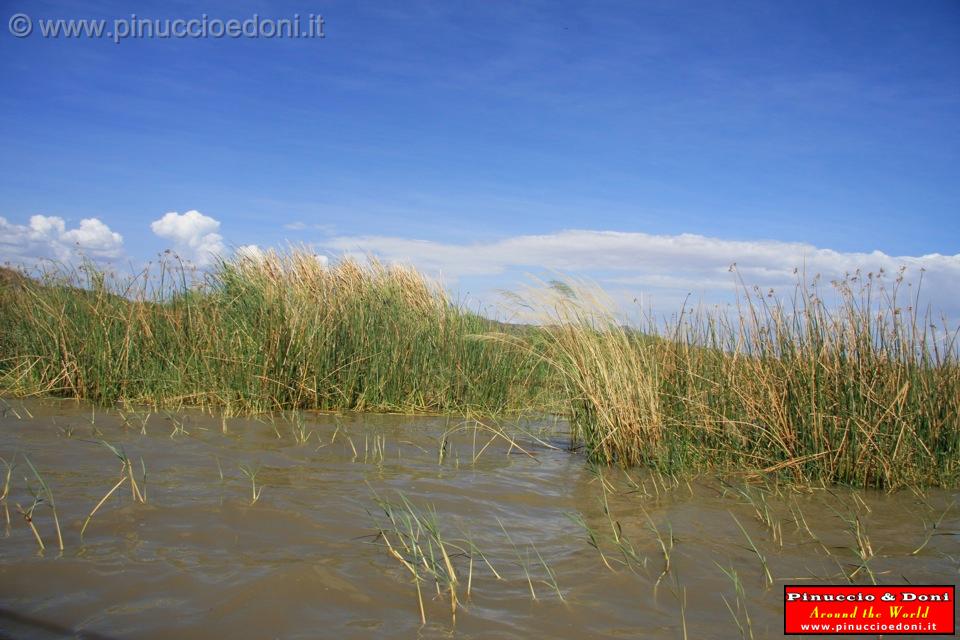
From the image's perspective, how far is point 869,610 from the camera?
2.58m

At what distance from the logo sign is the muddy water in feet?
0.29

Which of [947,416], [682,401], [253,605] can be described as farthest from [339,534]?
[947,416]

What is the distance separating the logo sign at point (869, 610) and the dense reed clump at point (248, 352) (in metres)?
4.04

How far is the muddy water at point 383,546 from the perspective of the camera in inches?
92.3

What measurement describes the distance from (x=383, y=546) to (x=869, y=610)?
1982 mm

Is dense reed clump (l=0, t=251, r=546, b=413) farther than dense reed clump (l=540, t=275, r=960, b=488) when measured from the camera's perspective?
Yes

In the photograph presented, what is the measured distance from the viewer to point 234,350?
6.68 metres

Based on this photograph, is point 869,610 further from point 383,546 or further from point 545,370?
point 545,370

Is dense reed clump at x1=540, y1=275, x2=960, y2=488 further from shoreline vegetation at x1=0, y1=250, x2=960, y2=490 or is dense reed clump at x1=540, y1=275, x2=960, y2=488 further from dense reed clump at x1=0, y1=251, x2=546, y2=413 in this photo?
dense reed clump at x1=0, y1=251, x2=546, y2=413

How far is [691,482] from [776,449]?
780 mm

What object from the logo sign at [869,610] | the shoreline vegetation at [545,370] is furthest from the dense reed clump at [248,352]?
the logo sign at [869,610]

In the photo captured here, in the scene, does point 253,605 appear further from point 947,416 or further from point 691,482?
point 947,416

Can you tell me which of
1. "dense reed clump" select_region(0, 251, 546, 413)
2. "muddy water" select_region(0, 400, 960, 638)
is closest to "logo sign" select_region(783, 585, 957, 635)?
"muddy water" select_region(0, 400, 960, 638)

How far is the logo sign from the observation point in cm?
245
